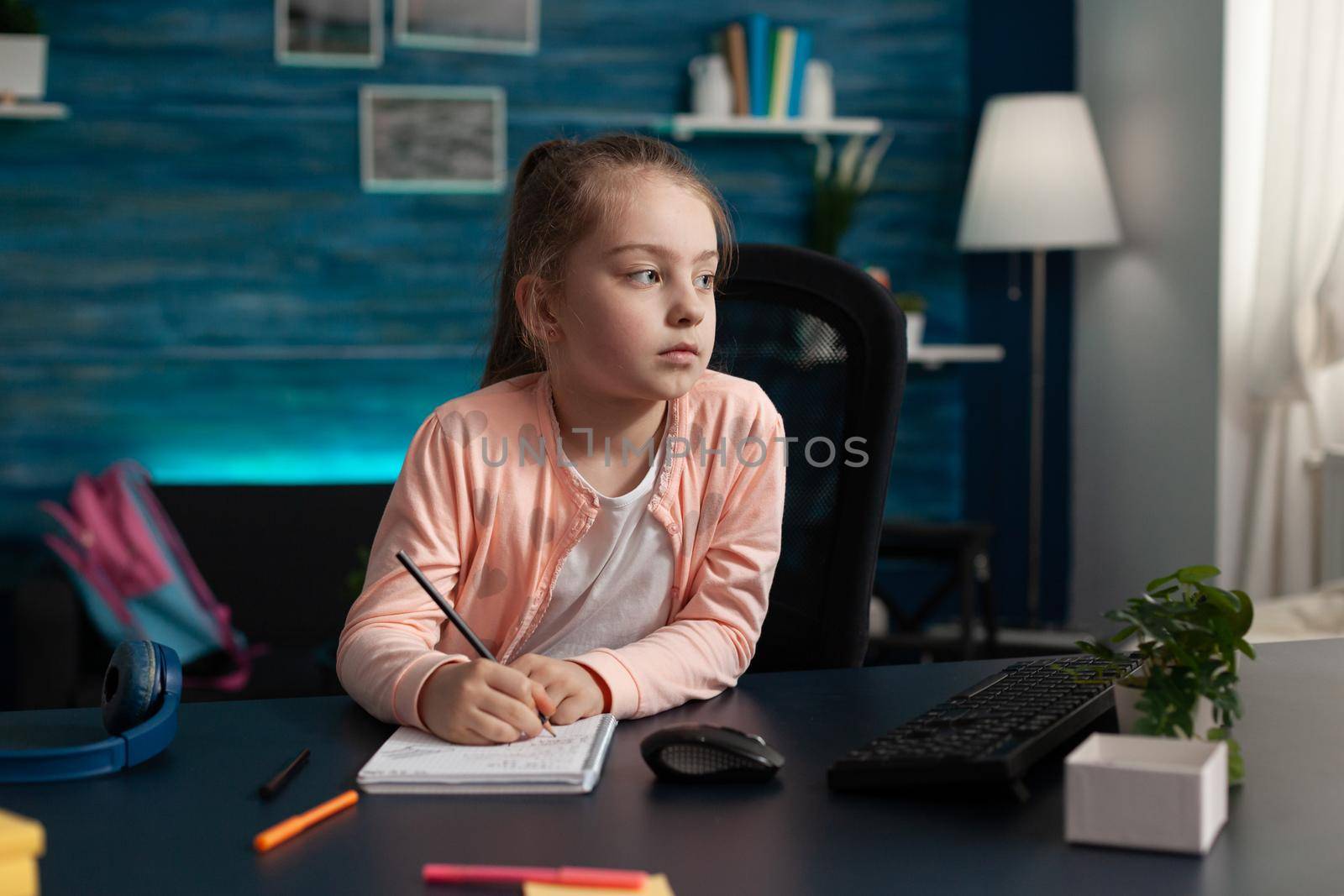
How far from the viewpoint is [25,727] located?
1.04 m

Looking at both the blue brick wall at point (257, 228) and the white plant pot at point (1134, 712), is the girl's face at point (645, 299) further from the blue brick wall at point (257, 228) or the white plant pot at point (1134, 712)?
the blue brick wall at point (257, 228)

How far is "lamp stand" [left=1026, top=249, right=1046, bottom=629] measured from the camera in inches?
150

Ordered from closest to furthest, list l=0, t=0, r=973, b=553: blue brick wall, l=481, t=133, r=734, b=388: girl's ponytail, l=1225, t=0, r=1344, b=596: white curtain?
l=481, t=133, r=734, b=388: girl's ponytail, l=1225, t=0, r=1344, b=596: white curtain, l=0, t=0, r=973, b=553: blue brick wall

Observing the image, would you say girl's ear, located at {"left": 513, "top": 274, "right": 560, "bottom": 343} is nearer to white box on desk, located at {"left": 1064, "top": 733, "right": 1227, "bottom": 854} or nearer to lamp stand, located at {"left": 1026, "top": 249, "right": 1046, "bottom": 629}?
white box on desk, located at {"left": 1064, "top": 733, "right": 1227, "bottom": 854}

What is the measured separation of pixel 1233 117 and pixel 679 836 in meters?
3.02

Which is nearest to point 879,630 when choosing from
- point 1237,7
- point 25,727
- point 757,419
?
point 1237,7

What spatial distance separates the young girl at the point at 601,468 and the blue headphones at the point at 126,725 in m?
0.17

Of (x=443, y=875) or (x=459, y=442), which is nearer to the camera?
(x=443, y=875)

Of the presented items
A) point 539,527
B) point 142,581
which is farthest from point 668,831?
point 142,581

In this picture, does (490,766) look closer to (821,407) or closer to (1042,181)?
(821,407)

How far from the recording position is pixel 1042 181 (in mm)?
3605

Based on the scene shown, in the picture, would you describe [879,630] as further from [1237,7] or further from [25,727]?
[25,727]

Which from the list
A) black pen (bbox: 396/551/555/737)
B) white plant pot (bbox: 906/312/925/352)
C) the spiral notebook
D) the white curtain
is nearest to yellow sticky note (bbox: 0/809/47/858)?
the spiral notebook

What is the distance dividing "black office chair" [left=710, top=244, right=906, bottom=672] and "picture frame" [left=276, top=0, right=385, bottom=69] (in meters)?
2.46
